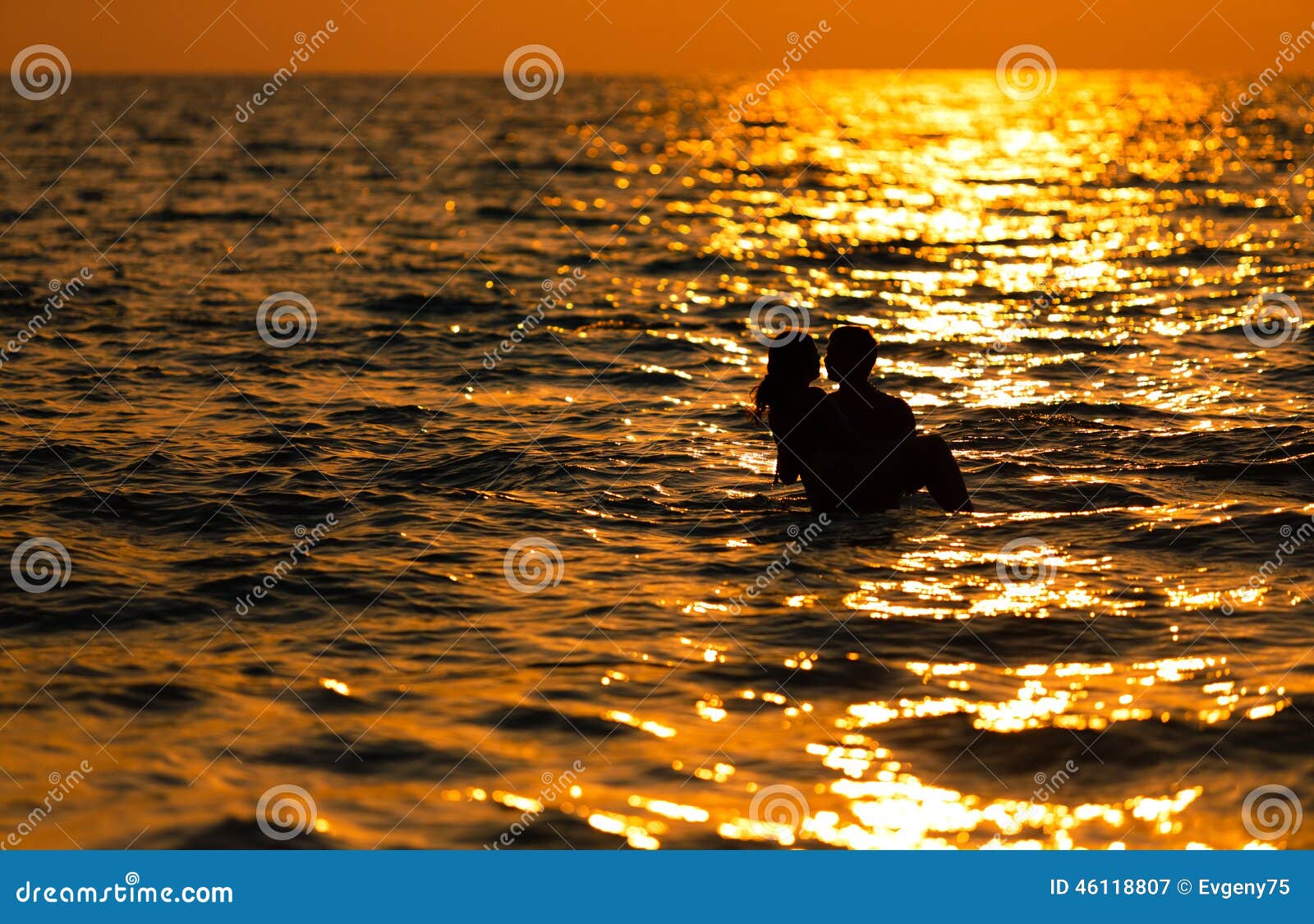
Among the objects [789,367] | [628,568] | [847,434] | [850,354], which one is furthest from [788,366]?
[628,568]

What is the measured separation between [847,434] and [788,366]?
0.65 m

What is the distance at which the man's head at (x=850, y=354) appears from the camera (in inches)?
364

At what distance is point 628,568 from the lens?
348 inches

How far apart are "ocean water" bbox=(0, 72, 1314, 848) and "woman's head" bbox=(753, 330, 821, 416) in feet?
3.26

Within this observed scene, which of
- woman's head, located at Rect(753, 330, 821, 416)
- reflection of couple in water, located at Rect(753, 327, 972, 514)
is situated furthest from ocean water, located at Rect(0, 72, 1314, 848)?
woman's head, located at Rect(753, 330, 821, 416)

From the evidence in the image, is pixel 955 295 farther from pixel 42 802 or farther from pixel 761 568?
pixel 42 802

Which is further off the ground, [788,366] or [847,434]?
[788,366]

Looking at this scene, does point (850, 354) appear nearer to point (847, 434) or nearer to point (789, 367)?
point (789, 367)

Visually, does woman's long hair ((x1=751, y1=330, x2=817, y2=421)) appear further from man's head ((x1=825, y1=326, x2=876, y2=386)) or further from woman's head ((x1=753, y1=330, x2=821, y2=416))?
man's head ((x1=825, y1=326, x2=876, y2=386))

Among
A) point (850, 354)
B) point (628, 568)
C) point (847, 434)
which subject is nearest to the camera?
point (628, 568)

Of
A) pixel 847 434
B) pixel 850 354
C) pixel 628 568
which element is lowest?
pixel 628 568

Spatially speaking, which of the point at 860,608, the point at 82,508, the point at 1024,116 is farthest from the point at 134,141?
the point at 1024,116

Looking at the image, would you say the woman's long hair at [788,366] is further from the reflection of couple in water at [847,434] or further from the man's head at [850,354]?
the man's head at [850,354]

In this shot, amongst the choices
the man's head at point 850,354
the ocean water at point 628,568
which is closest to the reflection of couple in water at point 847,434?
the man's head at point 850,354
